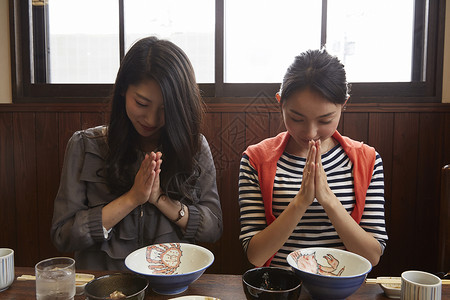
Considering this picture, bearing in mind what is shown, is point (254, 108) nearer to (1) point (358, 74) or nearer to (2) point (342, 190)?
(1) point (358, 74)

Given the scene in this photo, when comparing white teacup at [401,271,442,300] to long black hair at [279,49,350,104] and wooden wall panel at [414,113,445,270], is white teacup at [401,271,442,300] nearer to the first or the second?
long black hair at [279,49,350,104]

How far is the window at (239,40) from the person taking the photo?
2.12m

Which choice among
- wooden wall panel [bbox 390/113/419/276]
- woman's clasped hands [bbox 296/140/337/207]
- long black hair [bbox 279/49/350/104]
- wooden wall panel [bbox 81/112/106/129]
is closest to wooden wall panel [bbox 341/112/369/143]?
wooden wall panel [bbox 390/113/419/276]

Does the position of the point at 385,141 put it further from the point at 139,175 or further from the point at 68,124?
the point at 68,124

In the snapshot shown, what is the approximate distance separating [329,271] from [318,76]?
660 millimetres

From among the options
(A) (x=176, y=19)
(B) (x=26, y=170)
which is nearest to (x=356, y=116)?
(A) (x=176, y=19)

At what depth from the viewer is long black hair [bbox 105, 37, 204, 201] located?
1.40m

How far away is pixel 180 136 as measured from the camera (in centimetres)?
146

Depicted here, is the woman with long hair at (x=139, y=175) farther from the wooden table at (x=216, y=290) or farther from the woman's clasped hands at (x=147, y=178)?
the wooden table at (x=216, y=290)

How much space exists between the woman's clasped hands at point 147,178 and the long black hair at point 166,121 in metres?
0.12

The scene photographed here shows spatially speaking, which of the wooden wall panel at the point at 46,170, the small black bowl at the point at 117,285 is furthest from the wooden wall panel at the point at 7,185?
the small black bowl at the point at 117,285

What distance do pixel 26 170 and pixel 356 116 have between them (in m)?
2.01

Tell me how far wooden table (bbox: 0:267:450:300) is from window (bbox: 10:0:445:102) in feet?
4.19

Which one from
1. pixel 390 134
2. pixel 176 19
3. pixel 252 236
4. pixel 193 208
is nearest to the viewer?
pixel 252 236
